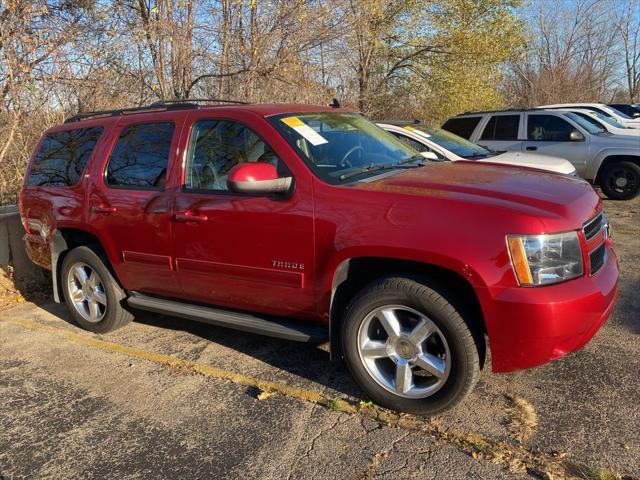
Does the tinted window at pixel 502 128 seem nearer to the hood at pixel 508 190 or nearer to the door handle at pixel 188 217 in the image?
the hood at pixel 508 190

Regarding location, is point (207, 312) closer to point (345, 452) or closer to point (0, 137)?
point (345, 452)

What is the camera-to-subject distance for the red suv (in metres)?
2.85

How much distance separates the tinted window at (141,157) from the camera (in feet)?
13.8

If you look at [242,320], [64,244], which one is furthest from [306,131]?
[64,244]

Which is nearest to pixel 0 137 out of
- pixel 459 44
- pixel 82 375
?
pixel 82 375

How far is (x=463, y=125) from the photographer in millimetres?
11141

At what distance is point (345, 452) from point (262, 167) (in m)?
1.76

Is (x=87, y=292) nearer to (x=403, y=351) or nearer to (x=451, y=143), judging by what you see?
(x=403, y=351)

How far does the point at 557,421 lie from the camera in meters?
3.09

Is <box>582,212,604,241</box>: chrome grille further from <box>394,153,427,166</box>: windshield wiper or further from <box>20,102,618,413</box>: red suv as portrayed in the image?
<box>394,153,427,166</box>: windshield wiper

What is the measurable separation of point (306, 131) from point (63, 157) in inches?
102

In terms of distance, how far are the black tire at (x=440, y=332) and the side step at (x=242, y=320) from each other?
1.06ft

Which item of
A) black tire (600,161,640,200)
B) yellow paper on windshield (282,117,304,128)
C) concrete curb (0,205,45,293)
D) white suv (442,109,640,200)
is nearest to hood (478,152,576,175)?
white suv (442,109,640,200)

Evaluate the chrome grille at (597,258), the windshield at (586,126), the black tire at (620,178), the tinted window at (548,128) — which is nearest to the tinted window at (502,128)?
the tinted window at (548,128)
